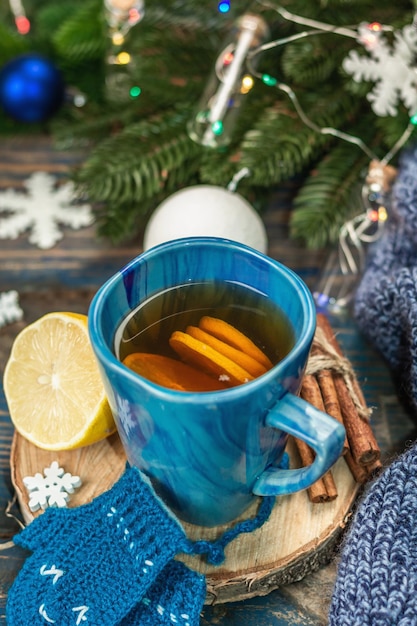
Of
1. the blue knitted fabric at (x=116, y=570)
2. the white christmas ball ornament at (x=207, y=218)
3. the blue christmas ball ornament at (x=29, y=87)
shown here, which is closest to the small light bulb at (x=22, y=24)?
the blue christmas ball ornament at (x=29, y=87)

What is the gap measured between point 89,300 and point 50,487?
33cm

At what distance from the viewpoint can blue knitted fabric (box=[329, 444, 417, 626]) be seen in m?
0.64

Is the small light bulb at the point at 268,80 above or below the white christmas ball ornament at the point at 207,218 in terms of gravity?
above

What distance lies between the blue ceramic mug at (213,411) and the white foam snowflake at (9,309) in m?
0.33

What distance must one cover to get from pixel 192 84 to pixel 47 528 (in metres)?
0.68

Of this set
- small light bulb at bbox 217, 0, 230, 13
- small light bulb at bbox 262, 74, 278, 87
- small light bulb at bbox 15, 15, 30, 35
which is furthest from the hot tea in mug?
small light bulb at bbox 15, 15, 30, 35

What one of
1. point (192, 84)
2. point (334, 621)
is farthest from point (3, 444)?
point (192, 84)

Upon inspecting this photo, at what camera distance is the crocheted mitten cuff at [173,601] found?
25.8 inches

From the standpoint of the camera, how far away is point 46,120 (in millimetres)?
1254

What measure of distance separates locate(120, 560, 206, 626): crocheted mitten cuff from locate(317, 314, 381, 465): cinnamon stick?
8.3 inches

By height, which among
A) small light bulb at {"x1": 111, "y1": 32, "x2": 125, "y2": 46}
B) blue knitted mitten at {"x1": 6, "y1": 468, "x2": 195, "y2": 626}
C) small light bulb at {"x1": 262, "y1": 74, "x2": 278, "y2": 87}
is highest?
small light bulb at {"x1": 111, "y1": 32, "x2": 125, "y2": 46}

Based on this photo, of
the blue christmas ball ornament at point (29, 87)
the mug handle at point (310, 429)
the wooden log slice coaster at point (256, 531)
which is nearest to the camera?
the mug handle at point (310, 429)

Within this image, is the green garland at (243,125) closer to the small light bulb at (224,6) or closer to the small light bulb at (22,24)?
the small light bulb at (224,6)

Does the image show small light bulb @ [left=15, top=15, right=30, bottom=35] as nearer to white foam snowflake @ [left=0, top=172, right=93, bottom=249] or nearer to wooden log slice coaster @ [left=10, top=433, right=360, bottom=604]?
white foam snowflake @ [left=0, top=172, right=93, bottom=249]
